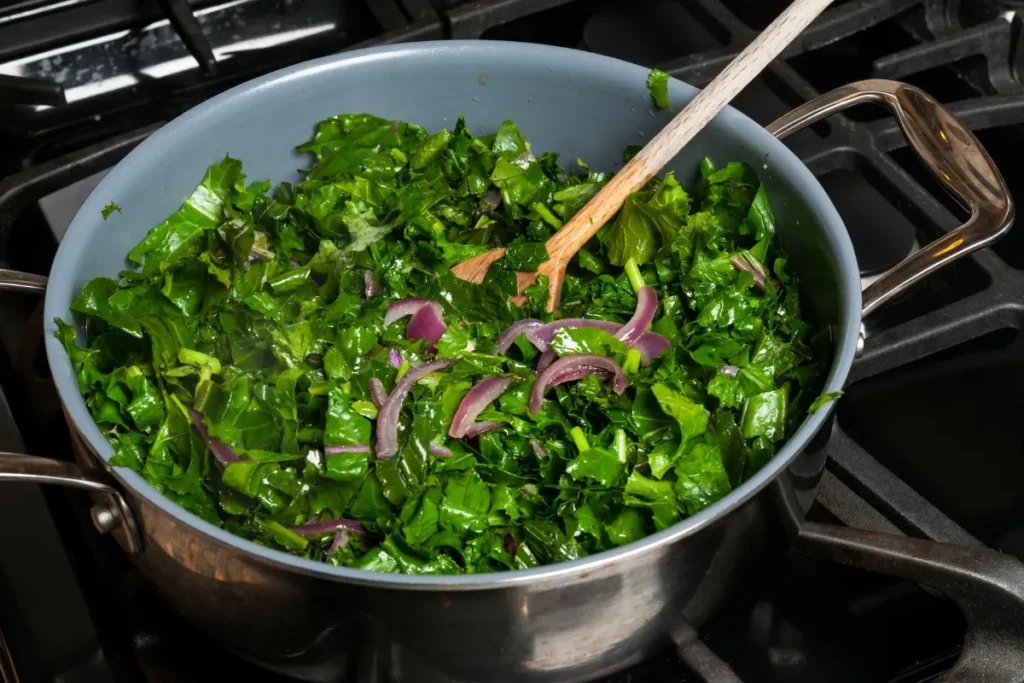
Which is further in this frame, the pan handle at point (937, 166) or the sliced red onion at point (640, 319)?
the sliced red onion at point (640, 319)

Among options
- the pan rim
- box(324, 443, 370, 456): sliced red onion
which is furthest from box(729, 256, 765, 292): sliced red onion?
box(324, 443, 370, 456): sliced red onion

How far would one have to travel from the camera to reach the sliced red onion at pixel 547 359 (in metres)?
1.14

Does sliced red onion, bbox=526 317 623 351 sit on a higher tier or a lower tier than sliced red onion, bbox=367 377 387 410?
lower

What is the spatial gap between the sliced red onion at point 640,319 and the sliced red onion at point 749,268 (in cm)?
10

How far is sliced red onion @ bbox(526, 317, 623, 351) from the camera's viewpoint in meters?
1.15

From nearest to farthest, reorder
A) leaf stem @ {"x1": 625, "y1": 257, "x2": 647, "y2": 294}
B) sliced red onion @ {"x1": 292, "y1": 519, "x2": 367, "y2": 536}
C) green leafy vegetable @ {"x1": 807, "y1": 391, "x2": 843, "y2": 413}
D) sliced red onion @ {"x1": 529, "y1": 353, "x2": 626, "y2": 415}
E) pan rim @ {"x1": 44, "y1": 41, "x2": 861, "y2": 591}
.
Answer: pan rim @ {"x1": 44, "y1": 41, "x2": 861, "y2": 591}, green leafy vegetable @ {"x1": 807, "y1": 391, "x2": 843, "y2": 413}, sliced red onion @ {"x1": 292, "y1": 519, "x2": 367, "y2": 536}, sliced red onion @ {"x1": 529, "y1": 353, "x2": 626, "y2": 415}, leaf stem @ {"x1": 625, "y1": 257, "x2": 647, "y2": 294}

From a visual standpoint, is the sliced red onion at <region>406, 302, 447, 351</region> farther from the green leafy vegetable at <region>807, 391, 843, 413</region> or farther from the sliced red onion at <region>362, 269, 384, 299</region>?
the green leafy vegetable at <region>807, 391, 843, 413</region>

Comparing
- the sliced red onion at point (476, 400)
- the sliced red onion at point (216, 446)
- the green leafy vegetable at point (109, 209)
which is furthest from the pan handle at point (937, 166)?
the green leafy vegetable at point (109, 209)

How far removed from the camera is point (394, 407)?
42.4 inches

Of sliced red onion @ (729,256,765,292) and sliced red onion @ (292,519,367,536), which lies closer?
sliced red onion @ (292,519,367,536)

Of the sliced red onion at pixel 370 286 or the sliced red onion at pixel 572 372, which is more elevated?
the sliced red onion at pixel 370 286

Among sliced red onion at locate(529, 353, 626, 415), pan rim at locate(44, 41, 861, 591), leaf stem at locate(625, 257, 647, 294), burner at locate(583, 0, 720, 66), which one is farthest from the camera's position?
burner at locate(583, 0, 720, 66)

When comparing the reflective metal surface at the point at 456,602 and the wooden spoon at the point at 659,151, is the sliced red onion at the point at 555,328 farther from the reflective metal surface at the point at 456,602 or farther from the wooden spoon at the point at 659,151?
the reflective metal surface at the point at 456,602

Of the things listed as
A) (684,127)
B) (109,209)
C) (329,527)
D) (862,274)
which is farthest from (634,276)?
(109,209)
